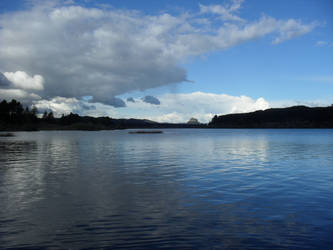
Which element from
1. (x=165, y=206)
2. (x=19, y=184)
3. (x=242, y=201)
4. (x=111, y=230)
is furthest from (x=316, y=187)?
(x=19, y=184)

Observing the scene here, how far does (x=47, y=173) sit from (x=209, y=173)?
775 inches

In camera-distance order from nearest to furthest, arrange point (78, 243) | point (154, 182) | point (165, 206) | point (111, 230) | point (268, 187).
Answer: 1. point (78, 243)
2. point (111, 230)
3. point (165, 206)
4. point (268, 187)
5. point (154, 182)

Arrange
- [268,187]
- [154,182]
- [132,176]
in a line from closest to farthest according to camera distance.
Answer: [268,187], [154,182], [132,176]

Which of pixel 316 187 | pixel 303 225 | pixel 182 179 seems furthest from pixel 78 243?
pixel 316 187

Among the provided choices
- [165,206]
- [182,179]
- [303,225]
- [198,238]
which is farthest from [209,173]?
[198,238]

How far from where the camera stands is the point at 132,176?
31.3m

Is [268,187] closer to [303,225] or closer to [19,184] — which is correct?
[303,225]

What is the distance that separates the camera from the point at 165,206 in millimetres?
19219

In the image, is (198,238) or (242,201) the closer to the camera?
(198,238)

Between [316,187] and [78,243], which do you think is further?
[316,187]

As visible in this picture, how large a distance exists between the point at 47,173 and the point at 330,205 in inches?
1158

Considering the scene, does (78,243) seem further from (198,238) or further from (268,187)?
(268,187)

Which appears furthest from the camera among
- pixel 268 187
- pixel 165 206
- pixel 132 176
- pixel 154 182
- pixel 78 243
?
pixel 132 176

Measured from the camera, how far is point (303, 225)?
1526 cm
